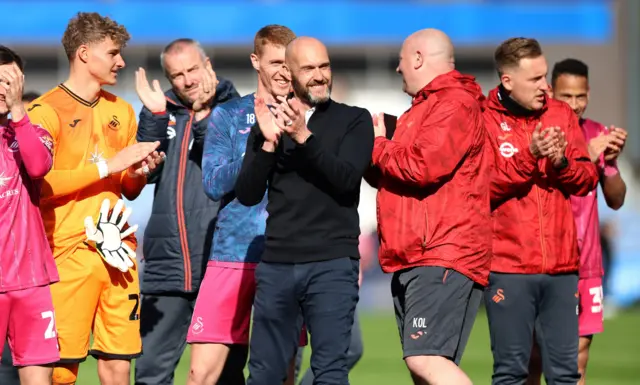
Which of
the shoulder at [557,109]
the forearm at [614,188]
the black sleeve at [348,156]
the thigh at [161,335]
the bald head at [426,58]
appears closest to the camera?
the black sleeve at [348,156]

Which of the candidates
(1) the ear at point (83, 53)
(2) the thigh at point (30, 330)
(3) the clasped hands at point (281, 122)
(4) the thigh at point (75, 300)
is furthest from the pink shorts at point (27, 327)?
(3) the clasped hands at point (281, 122)

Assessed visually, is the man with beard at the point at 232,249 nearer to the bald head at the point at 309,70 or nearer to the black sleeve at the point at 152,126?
the black sleeve at the point at 152,126

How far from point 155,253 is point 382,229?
76.5 inches

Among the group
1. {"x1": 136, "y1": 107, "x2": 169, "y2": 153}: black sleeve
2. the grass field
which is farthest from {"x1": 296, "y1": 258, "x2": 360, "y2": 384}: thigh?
the grass field

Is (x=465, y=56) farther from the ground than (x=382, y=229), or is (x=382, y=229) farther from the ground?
(x=465, y=56)

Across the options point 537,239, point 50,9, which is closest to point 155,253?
point 537,239

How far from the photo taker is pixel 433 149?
7090 mm

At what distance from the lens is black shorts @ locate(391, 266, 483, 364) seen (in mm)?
7172

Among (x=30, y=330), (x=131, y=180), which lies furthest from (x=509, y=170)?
(x=30, y=330)

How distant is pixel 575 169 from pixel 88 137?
309 centimetres

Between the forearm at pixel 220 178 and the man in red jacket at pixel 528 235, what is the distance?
1713 millimetres

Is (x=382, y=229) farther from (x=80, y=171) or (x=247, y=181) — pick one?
(x=80, y=171)

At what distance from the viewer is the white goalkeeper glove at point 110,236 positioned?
7.62 metres

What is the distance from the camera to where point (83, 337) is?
25.2 feet
